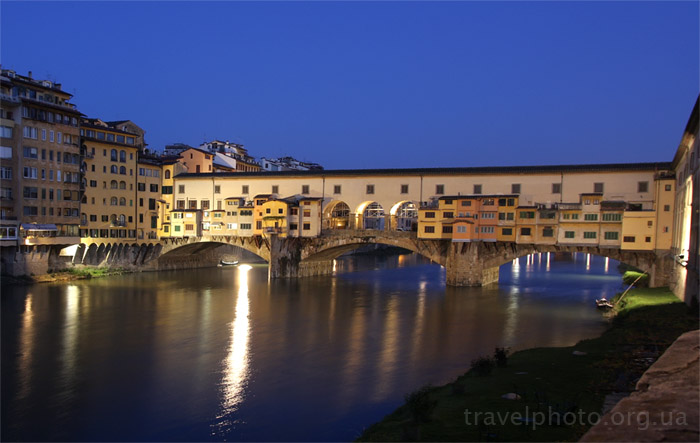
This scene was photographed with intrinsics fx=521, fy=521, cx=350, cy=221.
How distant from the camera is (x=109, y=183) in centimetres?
4816

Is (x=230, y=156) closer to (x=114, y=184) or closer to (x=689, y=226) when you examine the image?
(x=114, y=184)

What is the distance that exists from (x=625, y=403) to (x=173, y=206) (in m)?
51.1

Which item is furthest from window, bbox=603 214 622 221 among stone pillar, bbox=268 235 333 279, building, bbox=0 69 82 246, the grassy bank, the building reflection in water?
building, bbox=0 69 82 246

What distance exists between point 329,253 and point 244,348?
27.7m

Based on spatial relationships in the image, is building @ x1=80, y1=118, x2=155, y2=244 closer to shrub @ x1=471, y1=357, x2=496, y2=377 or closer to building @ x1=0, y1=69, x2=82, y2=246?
building @ x1=0, y1=69, x2=82, y2=246

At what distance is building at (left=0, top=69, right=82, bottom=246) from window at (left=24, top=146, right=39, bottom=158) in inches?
2.8

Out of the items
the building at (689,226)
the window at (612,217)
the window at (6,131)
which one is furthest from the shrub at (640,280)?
the window at (6,131)

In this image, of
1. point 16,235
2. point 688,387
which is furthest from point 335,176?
point 688,387

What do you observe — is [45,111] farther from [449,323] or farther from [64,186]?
[449,323]

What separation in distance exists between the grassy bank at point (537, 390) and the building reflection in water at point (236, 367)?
4833 millimetres

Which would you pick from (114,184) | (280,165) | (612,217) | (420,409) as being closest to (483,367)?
(420,409)

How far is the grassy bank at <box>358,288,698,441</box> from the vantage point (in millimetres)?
11125

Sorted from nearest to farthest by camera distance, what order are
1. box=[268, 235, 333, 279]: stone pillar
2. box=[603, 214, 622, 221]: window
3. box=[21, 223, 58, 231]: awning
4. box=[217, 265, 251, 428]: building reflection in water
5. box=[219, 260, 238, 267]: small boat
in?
box=[217, 265, 251, 428]: building reflection in water → box=[603, 214, 622, 221]: window → box=[21, 223, 58, 231]: awning → box=[268, 235, 333, 279]: stone pillar → box=[219, 260, 238, 267]: small boat

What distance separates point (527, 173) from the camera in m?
41.0
